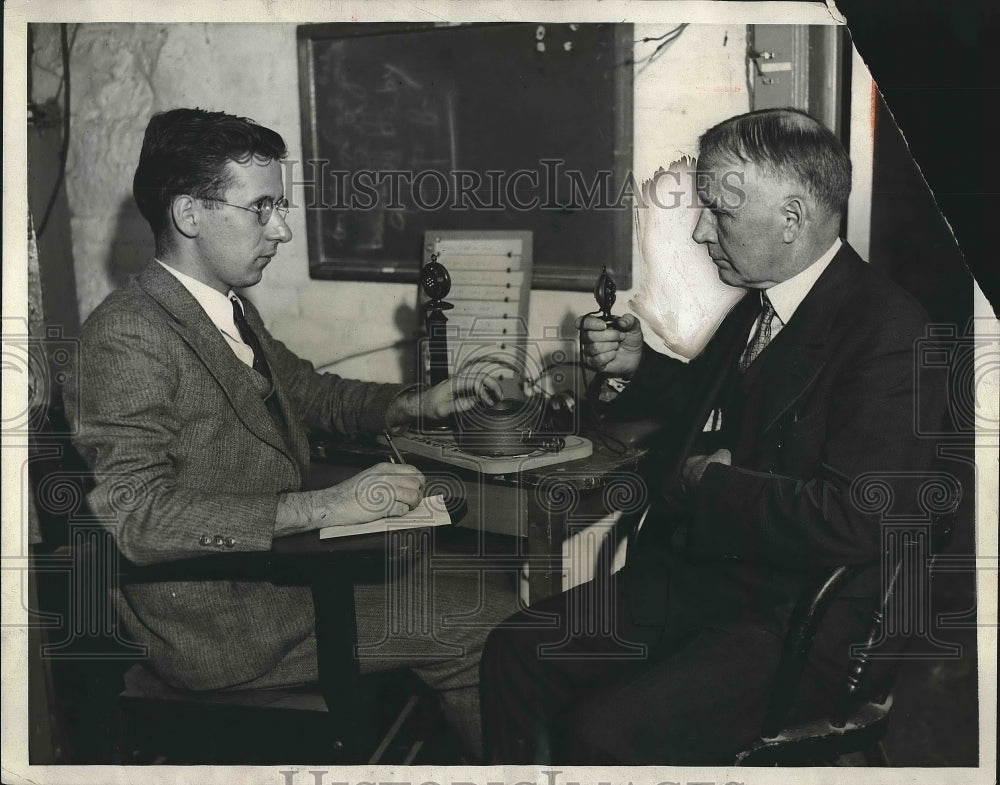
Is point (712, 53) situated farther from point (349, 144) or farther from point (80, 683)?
point (80, 683)

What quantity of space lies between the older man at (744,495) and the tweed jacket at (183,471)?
1.85 feet

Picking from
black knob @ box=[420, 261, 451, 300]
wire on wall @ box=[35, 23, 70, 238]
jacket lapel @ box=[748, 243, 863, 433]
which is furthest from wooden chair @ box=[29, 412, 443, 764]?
jacket lapel @ box=[748, 243, 863, 433]

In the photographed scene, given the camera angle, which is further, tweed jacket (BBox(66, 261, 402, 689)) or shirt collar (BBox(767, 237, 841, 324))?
shirt collar (BBox(767, 237, 841, 324))

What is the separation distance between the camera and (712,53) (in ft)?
6.35

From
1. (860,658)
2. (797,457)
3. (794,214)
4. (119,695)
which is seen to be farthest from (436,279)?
(860,658)

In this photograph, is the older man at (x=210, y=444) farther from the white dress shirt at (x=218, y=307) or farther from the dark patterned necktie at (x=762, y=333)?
the dark patterned necktie at (x=762, y=333)

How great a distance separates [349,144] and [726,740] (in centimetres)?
174

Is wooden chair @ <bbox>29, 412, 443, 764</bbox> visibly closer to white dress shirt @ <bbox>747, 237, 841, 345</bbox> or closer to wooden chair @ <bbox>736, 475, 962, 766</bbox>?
wooden chair @ <bbox>736, 475, 962, 766</bbox>

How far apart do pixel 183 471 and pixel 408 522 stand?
49cm

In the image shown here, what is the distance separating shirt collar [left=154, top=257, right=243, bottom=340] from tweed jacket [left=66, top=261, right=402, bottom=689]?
0.04m

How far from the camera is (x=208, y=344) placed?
1872 mm

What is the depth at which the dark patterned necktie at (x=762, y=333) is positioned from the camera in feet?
6.34

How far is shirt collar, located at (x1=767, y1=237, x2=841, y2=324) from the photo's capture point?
1.87 meters

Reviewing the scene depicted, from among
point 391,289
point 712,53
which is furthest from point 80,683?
point 712,53
